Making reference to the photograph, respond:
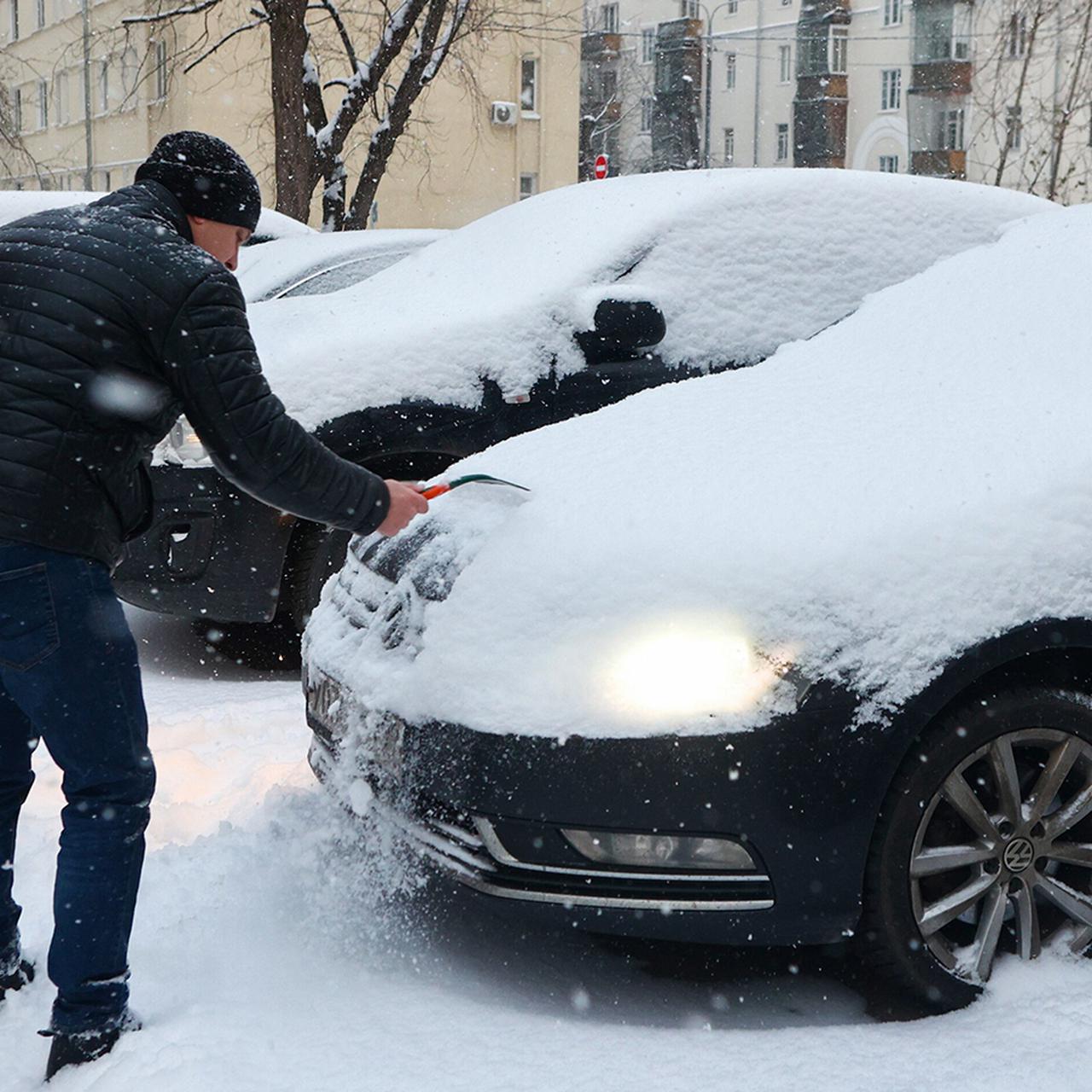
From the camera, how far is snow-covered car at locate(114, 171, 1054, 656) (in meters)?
5.11

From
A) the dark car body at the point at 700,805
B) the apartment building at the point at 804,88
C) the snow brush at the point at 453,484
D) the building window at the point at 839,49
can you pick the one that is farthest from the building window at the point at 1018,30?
the building window at the point at 839,49

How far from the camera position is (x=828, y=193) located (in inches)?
223

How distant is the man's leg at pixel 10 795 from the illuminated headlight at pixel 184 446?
2.24 meters

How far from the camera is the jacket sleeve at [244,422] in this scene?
261 cm

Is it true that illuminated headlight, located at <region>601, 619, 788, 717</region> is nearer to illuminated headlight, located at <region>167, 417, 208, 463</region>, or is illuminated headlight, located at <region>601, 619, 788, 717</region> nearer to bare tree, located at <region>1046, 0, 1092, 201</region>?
illuminated headlight, located at <region>167, 417, 208, 463</region>

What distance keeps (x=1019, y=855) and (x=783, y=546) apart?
0.76 meters

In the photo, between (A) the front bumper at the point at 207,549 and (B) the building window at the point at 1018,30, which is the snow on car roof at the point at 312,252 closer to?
(A) the front bumper at the point at 207,549

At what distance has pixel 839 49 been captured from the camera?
56.3m

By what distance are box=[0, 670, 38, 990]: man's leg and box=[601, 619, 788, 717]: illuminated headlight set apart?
3.63 feet

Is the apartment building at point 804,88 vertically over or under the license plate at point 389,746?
over

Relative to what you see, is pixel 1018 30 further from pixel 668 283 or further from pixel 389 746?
pixel 389 746

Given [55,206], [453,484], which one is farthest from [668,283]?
[55,206]

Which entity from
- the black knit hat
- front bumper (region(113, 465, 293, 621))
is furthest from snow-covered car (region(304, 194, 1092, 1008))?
front bumper (region(113, 465, 293, 621))

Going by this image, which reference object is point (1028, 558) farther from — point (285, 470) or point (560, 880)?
point (285, 470)
